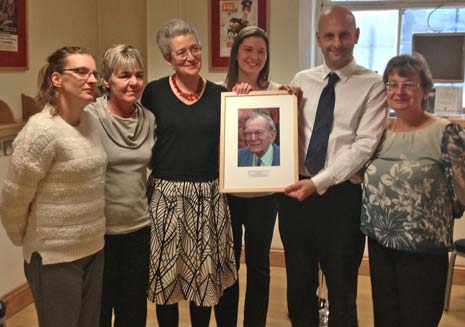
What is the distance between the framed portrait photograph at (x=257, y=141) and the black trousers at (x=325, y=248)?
160mm

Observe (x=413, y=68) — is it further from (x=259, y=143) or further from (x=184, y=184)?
(x=184, y=184)

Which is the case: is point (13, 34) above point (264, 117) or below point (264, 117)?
above

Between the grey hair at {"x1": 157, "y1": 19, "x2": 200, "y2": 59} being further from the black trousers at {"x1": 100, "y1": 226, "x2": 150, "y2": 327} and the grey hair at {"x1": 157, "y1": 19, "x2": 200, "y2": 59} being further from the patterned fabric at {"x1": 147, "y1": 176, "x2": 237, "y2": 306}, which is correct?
the black trousers at {"x1": 100, "y1": 226, "x2": 150, "y2": 327}

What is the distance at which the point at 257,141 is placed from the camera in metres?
2.10

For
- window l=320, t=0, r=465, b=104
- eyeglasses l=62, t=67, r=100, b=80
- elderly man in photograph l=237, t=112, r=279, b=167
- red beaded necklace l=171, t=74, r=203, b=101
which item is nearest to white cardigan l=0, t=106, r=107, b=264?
eyeglasses l=62, t=67, r=100, b=80

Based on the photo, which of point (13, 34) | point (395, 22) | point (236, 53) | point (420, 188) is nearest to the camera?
point (420, 188)

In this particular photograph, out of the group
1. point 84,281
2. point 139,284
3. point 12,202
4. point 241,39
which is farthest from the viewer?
point 241,39

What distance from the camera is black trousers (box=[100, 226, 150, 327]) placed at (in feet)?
6.51

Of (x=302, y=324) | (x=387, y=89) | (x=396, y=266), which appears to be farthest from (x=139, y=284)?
(x=387, y=89)

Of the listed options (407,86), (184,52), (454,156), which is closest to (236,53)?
(184,52)

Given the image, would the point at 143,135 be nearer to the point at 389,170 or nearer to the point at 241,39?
the point at 241,39

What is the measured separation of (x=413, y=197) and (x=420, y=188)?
0.13 ft

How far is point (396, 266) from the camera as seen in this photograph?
1862mm

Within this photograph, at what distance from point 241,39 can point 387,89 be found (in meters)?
0.68
